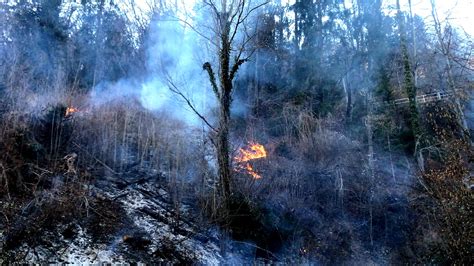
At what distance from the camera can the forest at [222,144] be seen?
7852 mm

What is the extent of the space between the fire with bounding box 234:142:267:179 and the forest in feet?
0.26

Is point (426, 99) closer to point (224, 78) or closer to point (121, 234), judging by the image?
point (224, 78)

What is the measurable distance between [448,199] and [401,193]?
552 cm

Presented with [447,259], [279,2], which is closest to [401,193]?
[447,259]

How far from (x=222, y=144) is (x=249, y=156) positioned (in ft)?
10.8

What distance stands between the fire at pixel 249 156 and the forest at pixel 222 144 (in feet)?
0.26

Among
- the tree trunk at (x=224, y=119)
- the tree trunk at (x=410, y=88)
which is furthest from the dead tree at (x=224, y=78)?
the tree trunk at (x=410, y=88)

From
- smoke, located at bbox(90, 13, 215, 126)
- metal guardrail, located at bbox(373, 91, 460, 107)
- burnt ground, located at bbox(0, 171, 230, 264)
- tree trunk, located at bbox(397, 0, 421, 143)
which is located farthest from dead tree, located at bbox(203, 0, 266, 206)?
metal guardrail, located at bbox(373, 91, 460, 107)

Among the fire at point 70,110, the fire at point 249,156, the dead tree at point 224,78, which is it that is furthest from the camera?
the fire at point 249,156

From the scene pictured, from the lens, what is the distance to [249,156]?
39.3 feet

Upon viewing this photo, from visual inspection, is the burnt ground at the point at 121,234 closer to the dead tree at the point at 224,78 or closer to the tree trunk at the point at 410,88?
the dead tree at the point at 224,78

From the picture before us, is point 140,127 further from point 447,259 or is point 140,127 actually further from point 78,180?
point 447,259

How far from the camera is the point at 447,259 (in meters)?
7.42

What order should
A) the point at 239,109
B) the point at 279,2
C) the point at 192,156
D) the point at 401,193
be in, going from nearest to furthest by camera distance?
the point at 192,156 < the point at 401,193 < the point at 239,109 < the point at 279,2
